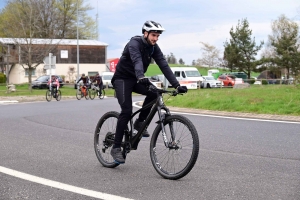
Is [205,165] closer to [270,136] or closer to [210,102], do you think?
[270,136]

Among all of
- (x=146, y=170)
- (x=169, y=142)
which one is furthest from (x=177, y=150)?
(x=146, y=170)

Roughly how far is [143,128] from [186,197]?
57.1 inches

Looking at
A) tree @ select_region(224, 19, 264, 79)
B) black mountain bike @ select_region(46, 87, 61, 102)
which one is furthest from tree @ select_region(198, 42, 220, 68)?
black mountain bike @ select_region(46, 87, 61, 102)

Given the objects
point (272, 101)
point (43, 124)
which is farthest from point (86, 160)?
point (272, 101)

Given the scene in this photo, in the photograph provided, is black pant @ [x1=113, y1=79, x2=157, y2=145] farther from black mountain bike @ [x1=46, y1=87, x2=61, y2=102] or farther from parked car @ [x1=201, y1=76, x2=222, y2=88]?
parked car @ [x1=201, y1=76, x2=222, y2=88]

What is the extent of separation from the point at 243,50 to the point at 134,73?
218 feet

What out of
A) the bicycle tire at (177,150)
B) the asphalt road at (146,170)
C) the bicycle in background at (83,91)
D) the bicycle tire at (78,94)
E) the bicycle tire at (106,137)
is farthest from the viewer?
the bicycle in background at (83,91)

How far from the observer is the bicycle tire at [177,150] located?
524 centimetres

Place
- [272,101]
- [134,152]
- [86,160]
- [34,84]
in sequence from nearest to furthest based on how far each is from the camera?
[86,160]
[134,152]
[272,101]
[34,84]

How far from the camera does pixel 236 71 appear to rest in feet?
243

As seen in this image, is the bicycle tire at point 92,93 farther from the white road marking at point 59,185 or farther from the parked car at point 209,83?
the white road marking at point 59,185

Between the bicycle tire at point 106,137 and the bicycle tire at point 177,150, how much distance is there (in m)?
0.77

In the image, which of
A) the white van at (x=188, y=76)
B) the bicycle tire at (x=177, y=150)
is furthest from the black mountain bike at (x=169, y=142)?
the white van at (x=188, y=76)

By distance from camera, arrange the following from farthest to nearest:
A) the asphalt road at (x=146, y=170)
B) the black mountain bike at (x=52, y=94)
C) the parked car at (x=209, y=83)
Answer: the parked car at (x=209, y=83) < the black mountain bike at (x=52, y=94) < the asphalt road at (x=146, y=170)
